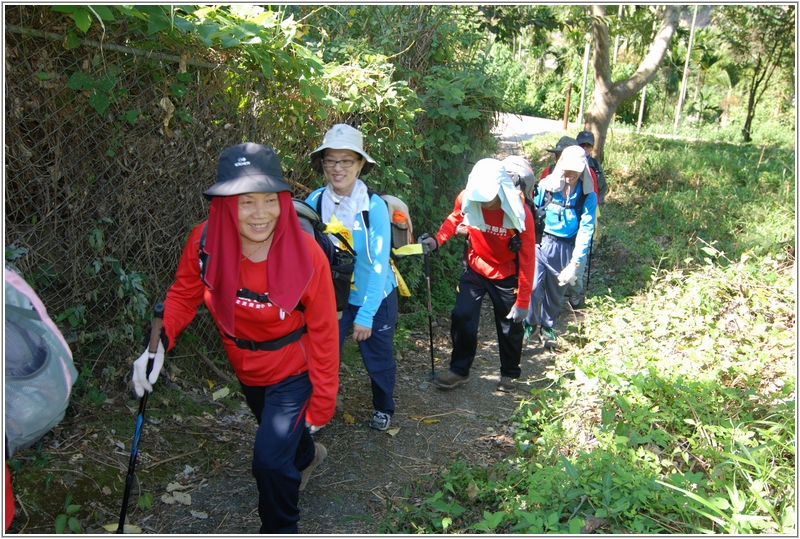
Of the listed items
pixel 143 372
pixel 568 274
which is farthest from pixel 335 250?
pixel 568 274

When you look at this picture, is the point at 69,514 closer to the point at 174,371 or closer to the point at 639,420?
the point at 174,371

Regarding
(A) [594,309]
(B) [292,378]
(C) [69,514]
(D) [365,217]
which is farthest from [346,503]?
(A) [594,309]

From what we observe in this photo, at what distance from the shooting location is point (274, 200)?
2.88 m

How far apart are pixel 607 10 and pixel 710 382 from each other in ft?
34.4

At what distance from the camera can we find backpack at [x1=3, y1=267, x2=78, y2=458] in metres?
1.97

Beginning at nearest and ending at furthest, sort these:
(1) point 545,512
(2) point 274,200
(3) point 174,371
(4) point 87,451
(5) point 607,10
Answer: (2) point 274,200, (1) point 545,512, (4) point 87,451, (3) point 174,371, (5) point 607,10

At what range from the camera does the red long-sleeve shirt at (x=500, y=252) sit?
5.04 meters

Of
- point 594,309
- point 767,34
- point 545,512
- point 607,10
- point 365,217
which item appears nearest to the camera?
point 545,512

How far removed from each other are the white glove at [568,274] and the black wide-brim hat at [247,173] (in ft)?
13.2

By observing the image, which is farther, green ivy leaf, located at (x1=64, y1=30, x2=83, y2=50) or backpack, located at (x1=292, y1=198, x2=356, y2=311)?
backpack, located at (x1=292, y1=198, x2=356, y2=311)

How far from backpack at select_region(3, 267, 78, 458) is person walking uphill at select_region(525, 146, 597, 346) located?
194 inches

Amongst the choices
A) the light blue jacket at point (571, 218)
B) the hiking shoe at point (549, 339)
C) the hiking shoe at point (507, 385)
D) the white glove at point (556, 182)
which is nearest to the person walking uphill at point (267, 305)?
the hiking shoe at point (507, 385)

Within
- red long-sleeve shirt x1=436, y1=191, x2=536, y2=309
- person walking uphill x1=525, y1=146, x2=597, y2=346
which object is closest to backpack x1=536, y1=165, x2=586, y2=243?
person walking uphill x1=525, y1=146, x2=597, y2=346

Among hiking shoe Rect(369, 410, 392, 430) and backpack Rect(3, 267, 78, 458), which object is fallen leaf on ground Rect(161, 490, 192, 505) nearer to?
hiking shoe Rect(369, 410, 392, 430)
